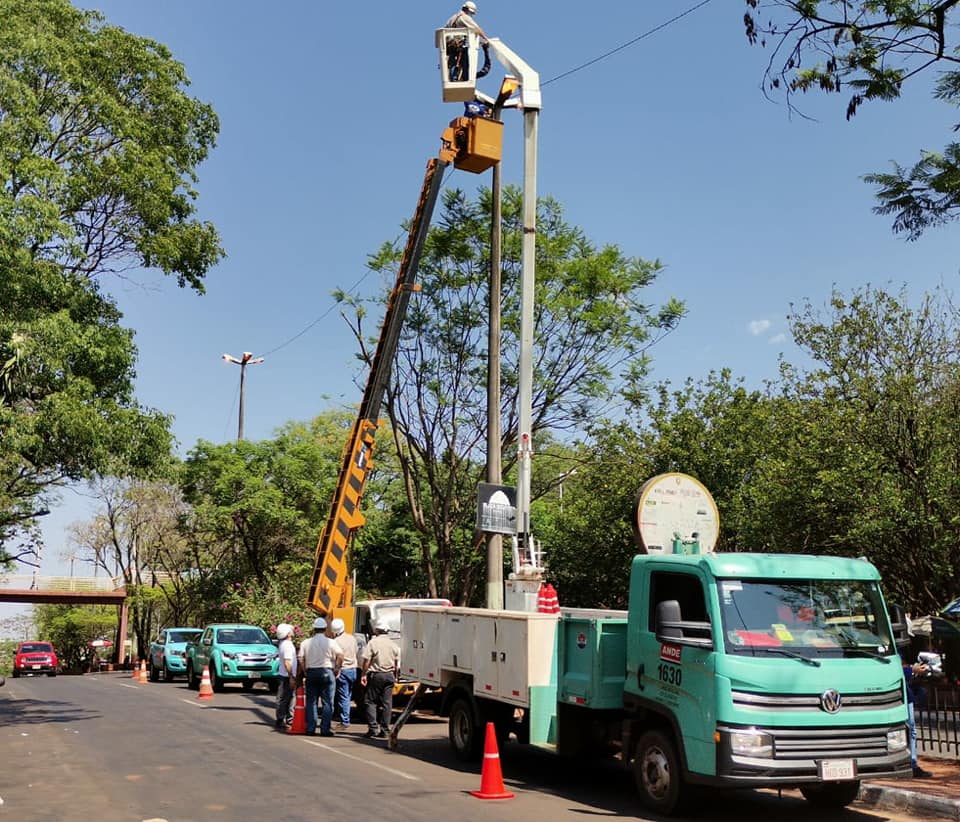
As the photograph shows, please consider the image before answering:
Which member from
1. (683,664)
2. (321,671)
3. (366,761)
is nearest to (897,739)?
(683,664)

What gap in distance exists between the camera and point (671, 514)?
1191cm

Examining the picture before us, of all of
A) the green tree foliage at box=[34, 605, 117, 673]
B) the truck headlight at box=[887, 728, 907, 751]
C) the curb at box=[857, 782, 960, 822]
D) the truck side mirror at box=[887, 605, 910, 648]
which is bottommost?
the green tree foliage at box=[34, 605, 117, 673]

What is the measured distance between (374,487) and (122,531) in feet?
65.5

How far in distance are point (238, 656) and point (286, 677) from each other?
28.0 feet

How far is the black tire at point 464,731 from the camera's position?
1209 cm

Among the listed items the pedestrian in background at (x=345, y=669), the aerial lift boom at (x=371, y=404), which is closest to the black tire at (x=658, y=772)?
the pedestrian in background at (x=345, y=669)

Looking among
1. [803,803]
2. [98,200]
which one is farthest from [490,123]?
[803,803]

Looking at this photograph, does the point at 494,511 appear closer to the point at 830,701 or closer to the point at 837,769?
the point at 830,701

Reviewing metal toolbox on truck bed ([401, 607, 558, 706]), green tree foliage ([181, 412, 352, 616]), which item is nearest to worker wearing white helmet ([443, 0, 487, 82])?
metal toolbox on truck bed ([401, 607, 558, 706])

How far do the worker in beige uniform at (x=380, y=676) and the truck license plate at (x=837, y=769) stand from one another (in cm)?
764

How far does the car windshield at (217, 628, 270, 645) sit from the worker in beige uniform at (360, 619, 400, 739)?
36.6 feet

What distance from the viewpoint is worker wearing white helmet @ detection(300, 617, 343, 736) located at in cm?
1505

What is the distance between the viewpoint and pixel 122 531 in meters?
53.4

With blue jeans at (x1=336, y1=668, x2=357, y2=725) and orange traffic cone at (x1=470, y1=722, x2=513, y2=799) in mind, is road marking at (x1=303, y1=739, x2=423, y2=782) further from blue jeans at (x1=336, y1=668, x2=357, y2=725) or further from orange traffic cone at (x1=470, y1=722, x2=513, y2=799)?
orange traffic cone at (x1=470, y1=722, x2=513, y2=799)
